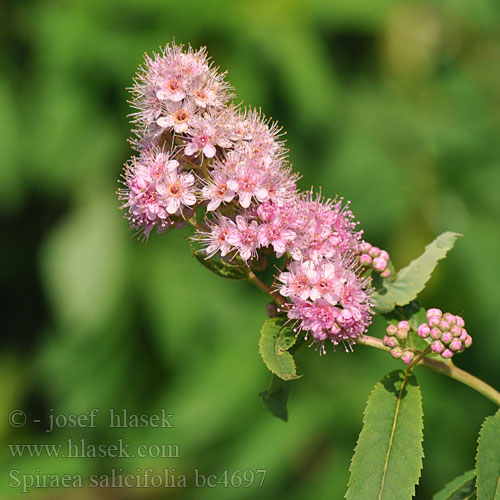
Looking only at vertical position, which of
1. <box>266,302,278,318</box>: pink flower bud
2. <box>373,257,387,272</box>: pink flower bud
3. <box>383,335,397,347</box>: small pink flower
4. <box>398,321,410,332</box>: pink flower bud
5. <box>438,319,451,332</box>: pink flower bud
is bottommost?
<box>383,335,397,347</box>: small pink flower

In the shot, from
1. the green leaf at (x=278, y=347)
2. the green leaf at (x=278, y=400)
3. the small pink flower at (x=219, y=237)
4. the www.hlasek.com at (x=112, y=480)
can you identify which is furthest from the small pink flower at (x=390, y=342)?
the www.hlasek.com at (x=112, y=480)

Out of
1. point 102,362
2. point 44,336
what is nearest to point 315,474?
point 102,362

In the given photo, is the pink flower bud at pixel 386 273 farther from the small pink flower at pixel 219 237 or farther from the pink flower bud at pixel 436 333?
the small pink flower at pixel 219 237

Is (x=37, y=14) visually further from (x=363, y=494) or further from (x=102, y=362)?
(x=363, y=494)

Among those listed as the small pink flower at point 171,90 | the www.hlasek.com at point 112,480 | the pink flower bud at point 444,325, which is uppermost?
the small pink flower at point 171,90

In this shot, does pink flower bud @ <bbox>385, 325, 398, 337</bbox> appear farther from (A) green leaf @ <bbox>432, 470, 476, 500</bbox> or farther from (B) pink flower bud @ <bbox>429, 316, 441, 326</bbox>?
(A) green leaf @ <bbox>432, 470, 476, 500</bbox>

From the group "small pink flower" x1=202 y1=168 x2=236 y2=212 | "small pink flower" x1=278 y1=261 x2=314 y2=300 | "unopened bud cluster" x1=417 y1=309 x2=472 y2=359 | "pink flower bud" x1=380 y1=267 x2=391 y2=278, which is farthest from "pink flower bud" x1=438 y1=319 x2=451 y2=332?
"small pink flower" x1=202 y1=168 x2=236 y2=212

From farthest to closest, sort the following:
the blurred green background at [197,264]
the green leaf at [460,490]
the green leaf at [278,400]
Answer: the blurred green background at [197,264] → the green leaf at [278,400] → the green leaf at [460,490]
